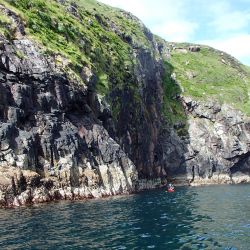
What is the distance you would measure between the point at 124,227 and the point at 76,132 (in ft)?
111

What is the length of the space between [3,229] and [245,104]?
120 meters

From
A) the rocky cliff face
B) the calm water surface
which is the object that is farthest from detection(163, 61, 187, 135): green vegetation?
the calm water surface

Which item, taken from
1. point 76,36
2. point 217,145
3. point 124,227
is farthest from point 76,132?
point 217,145

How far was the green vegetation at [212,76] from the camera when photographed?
142 meters

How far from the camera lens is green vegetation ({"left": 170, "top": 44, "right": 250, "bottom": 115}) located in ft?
466

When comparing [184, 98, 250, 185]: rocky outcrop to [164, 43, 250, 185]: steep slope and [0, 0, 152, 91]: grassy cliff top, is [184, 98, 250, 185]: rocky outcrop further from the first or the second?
[0, 0, 152, 91]: grassy cliff top

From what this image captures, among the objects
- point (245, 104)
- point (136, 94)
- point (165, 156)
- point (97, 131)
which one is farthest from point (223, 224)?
point (245, 104)

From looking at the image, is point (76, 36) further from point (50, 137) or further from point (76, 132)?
point (50, 137)

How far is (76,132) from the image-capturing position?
69.5 m

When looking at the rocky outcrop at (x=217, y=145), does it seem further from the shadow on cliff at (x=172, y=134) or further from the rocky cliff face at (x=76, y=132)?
the shadow on cliff at (x=172, y=134)

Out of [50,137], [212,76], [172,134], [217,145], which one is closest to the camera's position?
[50,137]

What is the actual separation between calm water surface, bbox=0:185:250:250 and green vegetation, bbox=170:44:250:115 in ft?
298

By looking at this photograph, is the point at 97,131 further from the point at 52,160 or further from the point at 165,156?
the point at 165,156

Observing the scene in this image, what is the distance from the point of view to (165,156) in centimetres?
11581
